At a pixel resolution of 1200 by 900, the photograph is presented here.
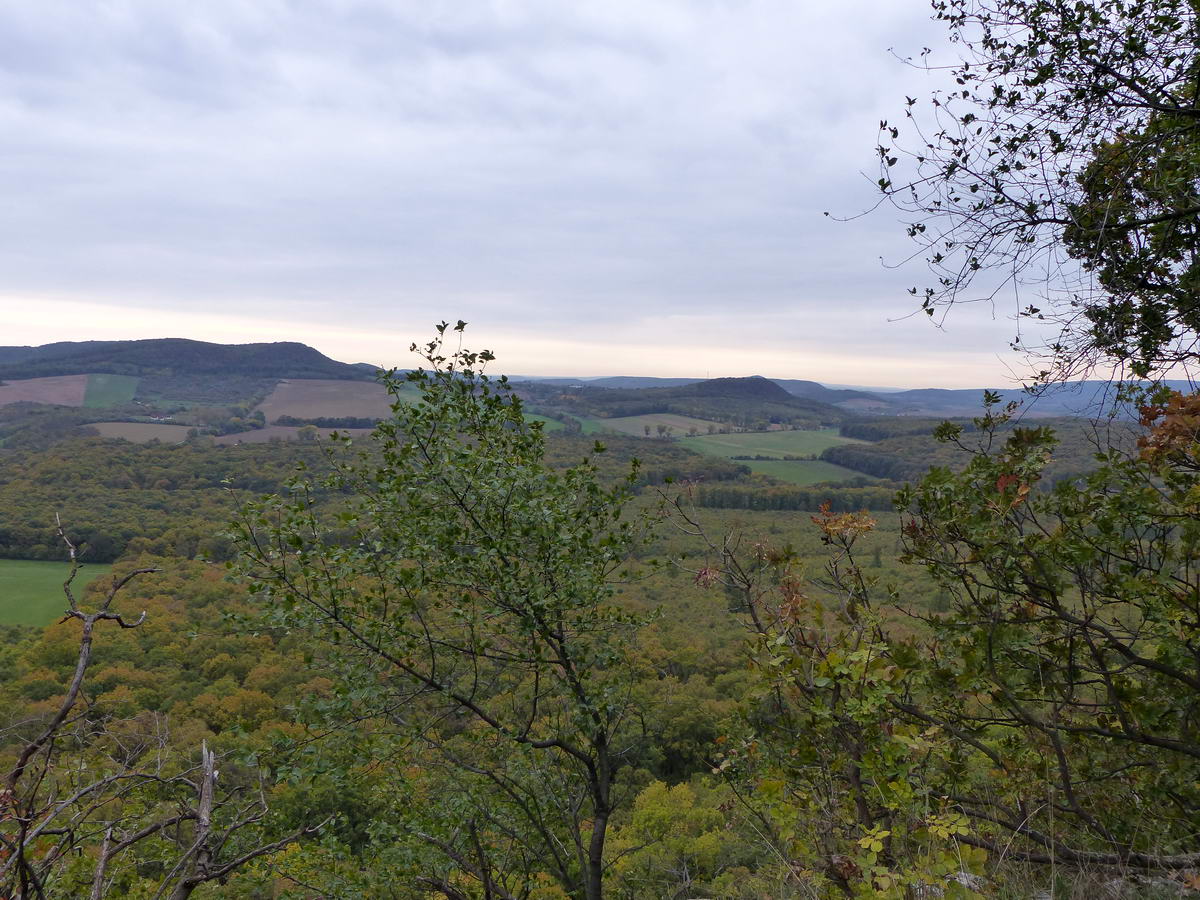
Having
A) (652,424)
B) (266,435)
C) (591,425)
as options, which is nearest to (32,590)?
(266,435)

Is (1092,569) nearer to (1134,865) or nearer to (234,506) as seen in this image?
(1134,865)

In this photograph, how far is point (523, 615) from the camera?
574 centimetres

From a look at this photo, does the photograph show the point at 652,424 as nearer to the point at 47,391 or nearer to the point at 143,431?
the point at 143,431

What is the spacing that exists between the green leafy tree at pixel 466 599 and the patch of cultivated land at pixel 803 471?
97795mm

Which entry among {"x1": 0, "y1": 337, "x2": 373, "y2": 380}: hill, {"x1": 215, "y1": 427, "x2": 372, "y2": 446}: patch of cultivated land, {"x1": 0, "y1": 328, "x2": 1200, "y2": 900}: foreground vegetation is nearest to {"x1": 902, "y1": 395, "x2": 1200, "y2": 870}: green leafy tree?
{"x1": 0, "y1": 328, "x2": 1200, "y2": 900}: foreground vegetation

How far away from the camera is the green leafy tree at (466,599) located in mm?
5438

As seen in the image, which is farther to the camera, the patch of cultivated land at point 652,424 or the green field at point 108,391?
the patch of cultivated land at point 652,424

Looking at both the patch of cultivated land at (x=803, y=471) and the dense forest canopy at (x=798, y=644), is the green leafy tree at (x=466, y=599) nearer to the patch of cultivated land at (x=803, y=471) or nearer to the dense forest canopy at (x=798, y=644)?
the dense forest canopy at (x=798, y=644)

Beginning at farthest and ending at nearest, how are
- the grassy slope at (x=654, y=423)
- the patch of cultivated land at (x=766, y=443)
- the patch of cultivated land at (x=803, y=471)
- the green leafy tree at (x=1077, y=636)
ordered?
the grassy slope at (x=654, y=423) → the patch of cultivated land at (x=766, y=443) → the patch of cultivated land at (x=803, y=471) → the green leafy tree at (x=1077, y=636)

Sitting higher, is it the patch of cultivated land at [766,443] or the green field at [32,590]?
the patch of cultivated land at [766,443]

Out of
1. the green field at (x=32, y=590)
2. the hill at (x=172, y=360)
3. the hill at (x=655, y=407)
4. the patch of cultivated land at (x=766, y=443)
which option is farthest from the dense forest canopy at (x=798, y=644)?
the hill at (x=172, y=360)

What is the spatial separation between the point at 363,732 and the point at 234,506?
7.40 feet

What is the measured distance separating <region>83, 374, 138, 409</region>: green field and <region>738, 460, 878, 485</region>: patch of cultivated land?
12770 cm

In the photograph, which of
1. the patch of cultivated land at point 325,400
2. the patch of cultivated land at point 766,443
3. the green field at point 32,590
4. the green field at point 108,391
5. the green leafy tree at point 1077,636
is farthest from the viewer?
the patch of cultivated land at point 766,443
